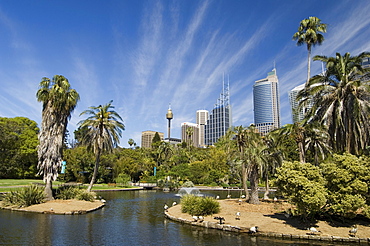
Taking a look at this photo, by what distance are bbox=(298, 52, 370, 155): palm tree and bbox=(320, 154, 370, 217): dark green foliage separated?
17.2 feet

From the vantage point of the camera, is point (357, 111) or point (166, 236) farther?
point (357, 111)

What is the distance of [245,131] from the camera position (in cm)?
3027

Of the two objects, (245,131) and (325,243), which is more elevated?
(245,131)

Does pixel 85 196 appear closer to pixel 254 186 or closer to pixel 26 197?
pixel 26 197

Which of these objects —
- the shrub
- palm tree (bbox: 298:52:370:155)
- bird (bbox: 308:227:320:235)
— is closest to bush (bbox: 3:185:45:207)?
the shrub

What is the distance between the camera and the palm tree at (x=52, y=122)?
87.8 feet

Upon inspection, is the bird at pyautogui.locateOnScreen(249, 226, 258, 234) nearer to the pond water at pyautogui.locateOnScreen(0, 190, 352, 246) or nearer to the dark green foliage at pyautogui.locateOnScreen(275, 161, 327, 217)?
the pond water at pyautogui.locateOnScreen(0, 190, 352, 246)

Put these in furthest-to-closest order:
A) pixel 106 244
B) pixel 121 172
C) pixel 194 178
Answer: pixel 194 178, pixel 121 172, pixel 106 244

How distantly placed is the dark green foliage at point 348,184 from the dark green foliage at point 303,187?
0.62 m

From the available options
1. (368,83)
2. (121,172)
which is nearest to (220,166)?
(121,172)

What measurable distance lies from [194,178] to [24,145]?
3971cm

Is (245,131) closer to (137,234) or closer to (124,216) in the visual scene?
(124,216)

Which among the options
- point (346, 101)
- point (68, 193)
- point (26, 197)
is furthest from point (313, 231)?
point (68, 193)

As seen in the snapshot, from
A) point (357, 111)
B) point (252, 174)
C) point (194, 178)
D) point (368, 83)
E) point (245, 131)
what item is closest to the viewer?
point (357, 111)
